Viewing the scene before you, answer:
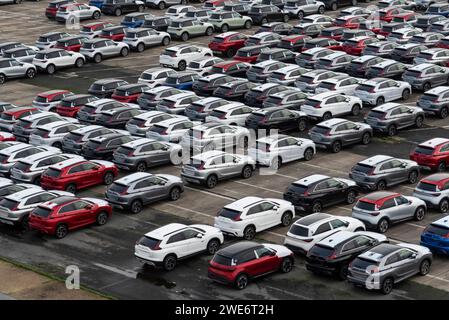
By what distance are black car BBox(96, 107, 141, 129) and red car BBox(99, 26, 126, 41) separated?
63.9ft

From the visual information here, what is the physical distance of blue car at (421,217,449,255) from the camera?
127 ft

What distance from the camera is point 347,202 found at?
44531 mm

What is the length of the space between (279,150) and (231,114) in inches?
231

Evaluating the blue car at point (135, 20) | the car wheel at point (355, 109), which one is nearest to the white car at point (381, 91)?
the car wheel at point (355, 109)

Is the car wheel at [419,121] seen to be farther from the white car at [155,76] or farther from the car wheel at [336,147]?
the white car at [155,76]

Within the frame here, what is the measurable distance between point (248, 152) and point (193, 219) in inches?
279

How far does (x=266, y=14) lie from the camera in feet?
263

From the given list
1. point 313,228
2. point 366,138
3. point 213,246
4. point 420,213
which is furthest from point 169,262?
point 366,138

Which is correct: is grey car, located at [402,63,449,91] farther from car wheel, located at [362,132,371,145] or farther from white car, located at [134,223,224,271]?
white car, located at [134,223,224,271]

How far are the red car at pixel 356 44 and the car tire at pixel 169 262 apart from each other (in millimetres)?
33087

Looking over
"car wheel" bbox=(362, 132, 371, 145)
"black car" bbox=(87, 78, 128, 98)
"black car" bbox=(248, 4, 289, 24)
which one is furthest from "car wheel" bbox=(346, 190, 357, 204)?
"black car" bbox=(248, 4, 289, 24)

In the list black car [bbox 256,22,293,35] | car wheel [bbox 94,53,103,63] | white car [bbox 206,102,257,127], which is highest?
white car [bbox 206,102,257,127]

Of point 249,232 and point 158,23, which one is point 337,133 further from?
point 158,23

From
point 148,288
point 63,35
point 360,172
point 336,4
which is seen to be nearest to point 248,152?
point 360,172
